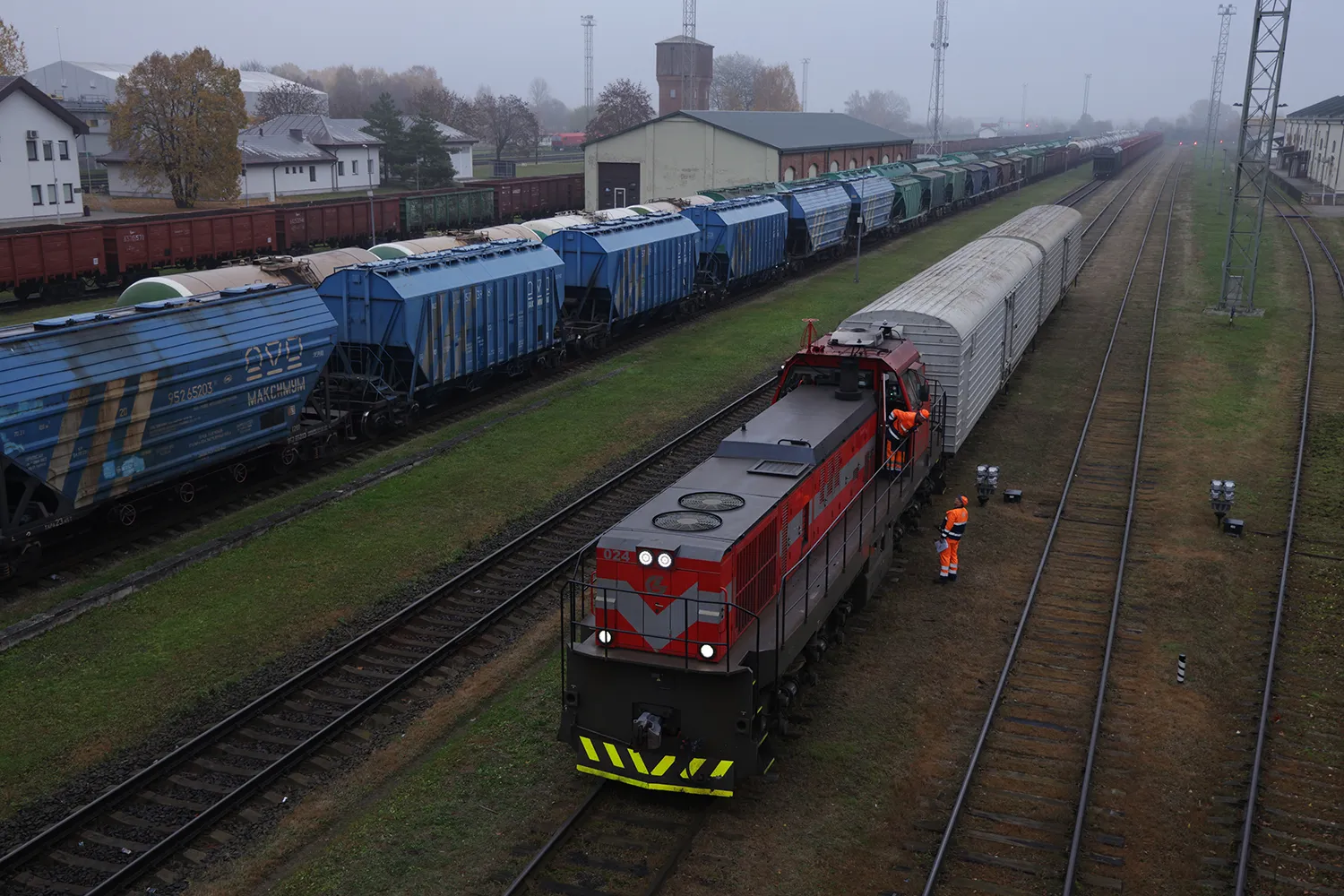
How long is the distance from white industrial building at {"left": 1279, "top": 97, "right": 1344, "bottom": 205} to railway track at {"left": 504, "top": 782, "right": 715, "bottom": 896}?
84698 millimetres

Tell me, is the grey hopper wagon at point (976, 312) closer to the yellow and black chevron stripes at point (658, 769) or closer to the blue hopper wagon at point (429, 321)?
the blue hopper wagon at point (429, 321)

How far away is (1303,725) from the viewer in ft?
44.8

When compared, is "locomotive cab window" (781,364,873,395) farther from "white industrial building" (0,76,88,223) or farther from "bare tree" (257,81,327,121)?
"bare tree" (257,81,327,121)

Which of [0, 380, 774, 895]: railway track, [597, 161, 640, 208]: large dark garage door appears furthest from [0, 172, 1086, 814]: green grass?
[597, 161, 640, 208]: large dark garage door

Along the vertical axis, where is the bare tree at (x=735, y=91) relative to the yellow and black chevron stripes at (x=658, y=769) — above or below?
above

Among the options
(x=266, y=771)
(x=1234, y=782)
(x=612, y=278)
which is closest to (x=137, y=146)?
(x=612, y=278)

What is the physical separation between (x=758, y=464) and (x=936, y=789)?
14.2ft

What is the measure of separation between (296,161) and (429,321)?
208 ft

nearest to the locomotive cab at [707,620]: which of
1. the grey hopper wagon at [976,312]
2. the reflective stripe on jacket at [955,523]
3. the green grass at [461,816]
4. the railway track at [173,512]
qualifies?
the green grass at [461,816]

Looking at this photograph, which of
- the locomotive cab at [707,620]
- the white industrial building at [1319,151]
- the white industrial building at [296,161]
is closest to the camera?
the locomotive cab at [707,620]

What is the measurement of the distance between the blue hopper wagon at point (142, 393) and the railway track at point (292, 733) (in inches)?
236

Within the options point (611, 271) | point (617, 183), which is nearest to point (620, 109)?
point (617, 183)

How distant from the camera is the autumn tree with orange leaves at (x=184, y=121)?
226ft

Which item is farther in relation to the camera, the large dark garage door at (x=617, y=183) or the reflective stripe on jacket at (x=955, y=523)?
the large dark garage door at (x=617, y=183)
